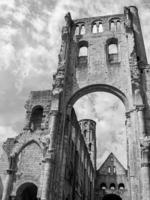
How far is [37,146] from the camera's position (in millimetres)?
15211

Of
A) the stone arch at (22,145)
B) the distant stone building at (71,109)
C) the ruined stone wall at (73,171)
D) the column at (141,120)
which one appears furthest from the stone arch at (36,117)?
the column at (141,120)

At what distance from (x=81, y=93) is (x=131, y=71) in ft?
11.3

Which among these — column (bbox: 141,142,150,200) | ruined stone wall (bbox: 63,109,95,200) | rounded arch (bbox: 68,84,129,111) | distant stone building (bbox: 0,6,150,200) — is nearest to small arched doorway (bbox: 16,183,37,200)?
distant stone building (bbox: 0,6,150,200)

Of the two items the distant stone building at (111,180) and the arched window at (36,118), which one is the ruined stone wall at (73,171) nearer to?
the arched window at (36,118)

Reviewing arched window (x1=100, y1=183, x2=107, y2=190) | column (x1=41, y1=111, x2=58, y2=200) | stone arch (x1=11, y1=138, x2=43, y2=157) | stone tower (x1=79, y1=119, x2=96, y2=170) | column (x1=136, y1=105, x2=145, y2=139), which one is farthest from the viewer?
stone tower (x1=79, y1=119, x2=96, y2=170)

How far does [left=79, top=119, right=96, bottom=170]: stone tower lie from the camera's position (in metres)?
34.5

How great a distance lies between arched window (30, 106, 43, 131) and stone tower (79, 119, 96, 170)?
730 inches

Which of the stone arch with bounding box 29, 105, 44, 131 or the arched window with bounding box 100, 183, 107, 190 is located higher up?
the stone arch with bounding box 29, 105, 44, 131

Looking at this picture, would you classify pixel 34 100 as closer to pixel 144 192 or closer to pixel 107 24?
pixel 107 24

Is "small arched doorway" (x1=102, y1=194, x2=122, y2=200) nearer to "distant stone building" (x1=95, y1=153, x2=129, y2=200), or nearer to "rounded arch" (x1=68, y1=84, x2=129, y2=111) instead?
"distant stone building" (x1=95, y1=153, x2=129, y2=200)

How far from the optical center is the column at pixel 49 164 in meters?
11.8

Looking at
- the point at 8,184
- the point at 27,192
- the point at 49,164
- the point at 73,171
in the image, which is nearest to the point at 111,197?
the point at 73,171

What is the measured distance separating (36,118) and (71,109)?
3472mm

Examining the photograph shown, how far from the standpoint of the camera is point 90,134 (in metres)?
36.1
